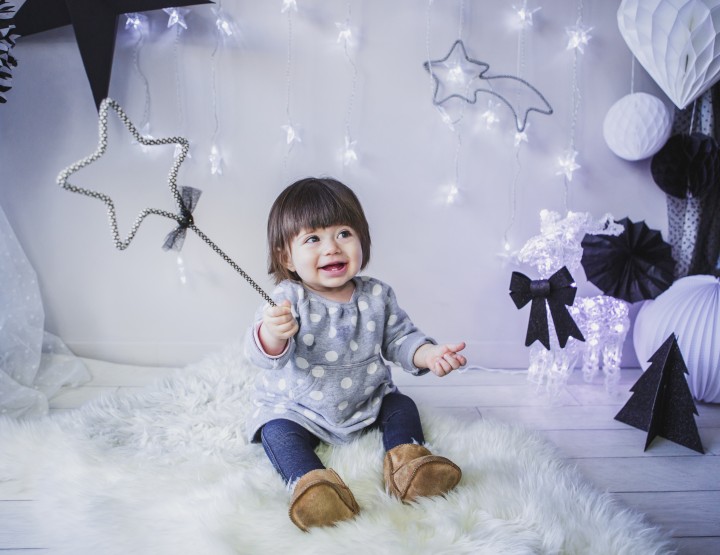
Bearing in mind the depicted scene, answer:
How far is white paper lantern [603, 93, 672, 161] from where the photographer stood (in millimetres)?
1318

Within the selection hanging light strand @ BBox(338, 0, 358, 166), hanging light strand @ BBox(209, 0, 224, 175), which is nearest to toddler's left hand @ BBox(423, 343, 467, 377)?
hanging light strand @ BBox(338, 0, 358, 166)

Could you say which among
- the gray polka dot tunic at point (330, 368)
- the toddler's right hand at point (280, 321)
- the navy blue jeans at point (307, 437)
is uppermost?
the toddler's right hand at point (280, 321)

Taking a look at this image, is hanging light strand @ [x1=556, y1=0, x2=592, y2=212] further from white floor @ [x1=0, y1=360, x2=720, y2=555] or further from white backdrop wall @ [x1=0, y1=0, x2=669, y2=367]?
white floor @ [x1=0, y1=360, x2=720, y2=555]

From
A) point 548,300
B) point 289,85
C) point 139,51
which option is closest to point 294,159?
point 289,85

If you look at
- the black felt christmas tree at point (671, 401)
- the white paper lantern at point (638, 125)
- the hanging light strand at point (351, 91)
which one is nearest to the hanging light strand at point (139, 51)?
the hanging light strand at point (351, 91)

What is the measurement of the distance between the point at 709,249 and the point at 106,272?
169 cm

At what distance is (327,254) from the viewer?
3.07ft

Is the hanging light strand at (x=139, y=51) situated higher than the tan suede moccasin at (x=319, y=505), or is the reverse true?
the hanging light strand at (x=139, y=51)

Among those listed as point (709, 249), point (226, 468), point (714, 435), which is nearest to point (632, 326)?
point (709, 249)

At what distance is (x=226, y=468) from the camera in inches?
36.5

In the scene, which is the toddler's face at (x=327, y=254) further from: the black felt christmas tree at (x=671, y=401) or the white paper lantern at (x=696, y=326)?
the white paper lantern at (x=696, y=326)

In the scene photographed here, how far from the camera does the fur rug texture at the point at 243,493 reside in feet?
2.23

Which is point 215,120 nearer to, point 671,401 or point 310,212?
point 310,212

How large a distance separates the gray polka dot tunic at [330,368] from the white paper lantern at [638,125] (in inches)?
32.0
